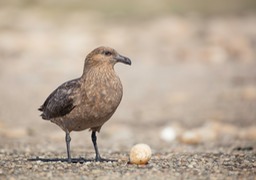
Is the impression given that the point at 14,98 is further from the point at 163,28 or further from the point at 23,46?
the point at 163,28

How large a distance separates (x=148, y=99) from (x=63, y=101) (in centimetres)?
1262

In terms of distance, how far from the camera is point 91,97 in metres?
9.01

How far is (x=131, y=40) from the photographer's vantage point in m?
39.3

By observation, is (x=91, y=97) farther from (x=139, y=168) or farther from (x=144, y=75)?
(x=144, y=75)

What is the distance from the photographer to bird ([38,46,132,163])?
8977 mm

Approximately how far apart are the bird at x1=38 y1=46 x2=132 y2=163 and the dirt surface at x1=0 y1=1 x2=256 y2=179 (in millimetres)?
581

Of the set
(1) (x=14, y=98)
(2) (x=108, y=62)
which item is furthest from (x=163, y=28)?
(2) (x=108, y=62)

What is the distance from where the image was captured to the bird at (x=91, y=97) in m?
8.98

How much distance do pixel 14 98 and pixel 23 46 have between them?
566 inches

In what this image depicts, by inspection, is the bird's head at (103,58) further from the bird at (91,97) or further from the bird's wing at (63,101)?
the bird's wing at (63,101)

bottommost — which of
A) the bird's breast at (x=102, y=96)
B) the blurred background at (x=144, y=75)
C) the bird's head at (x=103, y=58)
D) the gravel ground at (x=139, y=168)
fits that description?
the gravel ground at (x=139, y=168)

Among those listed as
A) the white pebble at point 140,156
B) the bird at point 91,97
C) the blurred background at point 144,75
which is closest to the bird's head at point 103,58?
the bird at point 91,97

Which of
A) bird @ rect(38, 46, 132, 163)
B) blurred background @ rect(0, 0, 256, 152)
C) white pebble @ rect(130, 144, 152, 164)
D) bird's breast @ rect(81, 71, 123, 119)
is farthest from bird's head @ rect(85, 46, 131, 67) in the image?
blurred background @ rect(0, 0, 256, 152)

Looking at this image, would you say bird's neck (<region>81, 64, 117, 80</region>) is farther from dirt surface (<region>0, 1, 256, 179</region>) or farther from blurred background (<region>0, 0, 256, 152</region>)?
blurred background (<region>0, 0, 256, 152</region>)
